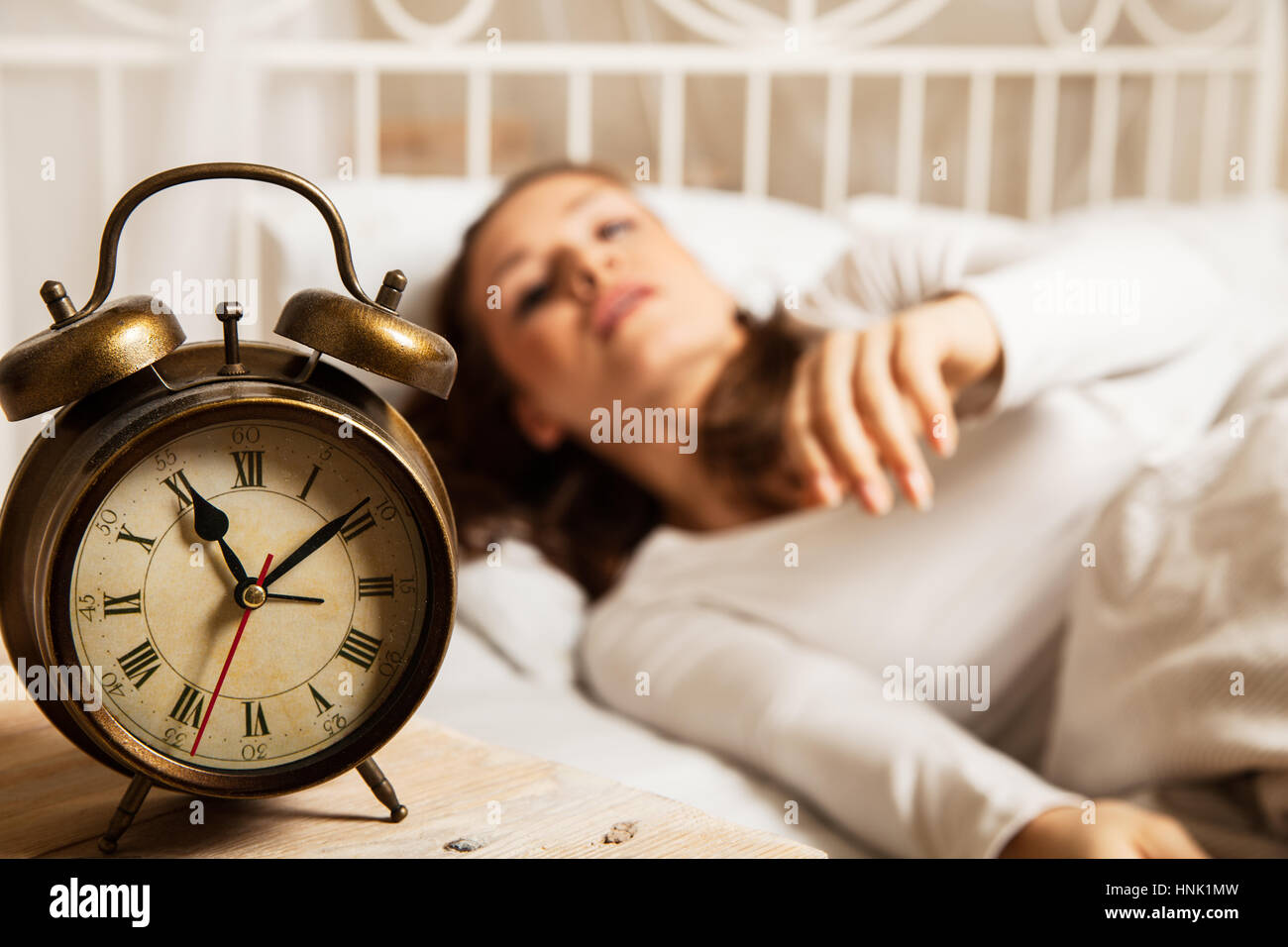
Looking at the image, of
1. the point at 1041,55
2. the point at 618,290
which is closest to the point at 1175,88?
the point at 1041,55

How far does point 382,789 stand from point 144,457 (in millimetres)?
180

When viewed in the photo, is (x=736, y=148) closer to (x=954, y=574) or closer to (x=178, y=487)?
(x=954, y=574)

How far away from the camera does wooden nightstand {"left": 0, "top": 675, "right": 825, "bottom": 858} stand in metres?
0.48

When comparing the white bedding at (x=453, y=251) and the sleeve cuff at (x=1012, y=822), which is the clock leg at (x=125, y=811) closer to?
the white bedding at (x=453, y=251)

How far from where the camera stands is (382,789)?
50 centimetres

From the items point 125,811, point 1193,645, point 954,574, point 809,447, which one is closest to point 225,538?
point 125,811

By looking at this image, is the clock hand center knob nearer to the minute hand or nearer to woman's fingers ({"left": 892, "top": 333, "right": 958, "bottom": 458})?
the minute hand

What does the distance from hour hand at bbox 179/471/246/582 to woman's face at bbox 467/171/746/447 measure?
83cm

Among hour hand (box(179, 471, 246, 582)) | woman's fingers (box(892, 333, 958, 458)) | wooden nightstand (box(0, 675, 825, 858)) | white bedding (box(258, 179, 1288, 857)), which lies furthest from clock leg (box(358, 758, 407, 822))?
woman's fingers (box(892, 333, 958, 458))

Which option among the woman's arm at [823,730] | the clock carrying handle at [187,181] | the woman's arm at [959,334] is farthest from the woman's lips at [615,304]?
the clock carrying handle at [187,181]

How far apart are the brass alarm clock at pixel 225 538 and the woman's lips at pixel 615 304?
78 centimetres

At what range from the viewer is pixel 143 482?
441 millimetres
